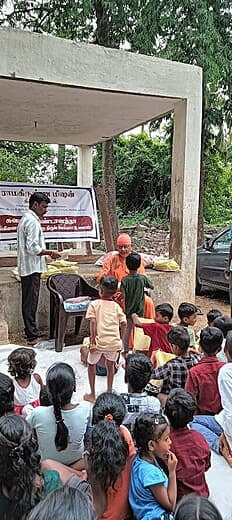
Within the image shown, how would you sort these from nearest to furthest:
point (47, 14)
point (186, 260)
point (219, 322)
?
1. point (219, 322)
2. point (186, 260)
3. point (47, 14)

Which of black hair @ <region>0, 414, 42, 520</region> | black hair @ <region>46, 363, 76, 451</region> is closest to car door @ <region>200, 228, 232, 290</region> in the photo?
black hair @ <region>46, 363, 76, 451</region>

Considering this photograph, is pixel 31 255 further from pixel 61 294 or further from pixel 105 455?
pixel 105 455

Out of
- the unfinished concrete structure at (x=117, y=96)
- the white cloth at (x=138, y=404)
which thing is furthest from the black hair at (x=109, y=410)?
the unfinished concrete structure at (x=117, y=96)

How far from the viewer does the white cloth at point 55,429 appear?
8.15 feet

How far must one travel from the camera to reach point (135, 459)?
90.4 inches

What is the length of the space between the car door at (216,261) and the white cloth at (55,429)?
5936 mm

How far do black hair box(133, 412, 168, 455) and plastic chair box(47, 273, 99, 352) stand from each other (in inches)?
122

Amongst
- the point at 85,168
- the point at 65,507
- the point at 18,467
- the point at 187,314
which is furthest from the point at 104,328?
the point at 85,168

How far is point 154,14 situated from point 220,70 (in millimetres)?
1674

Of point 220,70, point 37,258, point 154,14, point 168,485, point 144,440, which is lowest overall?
point 168,485

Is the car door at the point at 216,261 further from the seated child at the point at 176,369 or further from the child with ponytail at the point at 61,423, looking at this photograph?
the child with ponytail at the point at 61,423

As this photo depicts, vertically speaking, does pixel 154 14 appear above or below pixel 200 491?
above

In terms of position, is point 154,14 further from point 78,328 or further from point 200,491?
point 200,491

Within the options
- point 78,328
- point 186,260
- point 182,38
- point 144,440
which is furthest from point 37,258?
point 182,38
